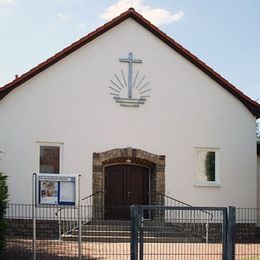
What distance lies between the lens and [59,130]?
20469 mm

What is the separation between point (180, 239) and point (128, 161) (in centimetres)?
702

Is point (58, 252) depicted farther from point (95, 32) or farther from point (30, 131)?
point (95, 32)

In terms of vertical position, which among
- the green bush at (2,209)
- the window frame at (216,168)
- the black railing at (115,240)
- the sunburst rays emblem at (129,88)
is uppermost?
the sunburst rays emblem at (129,88)

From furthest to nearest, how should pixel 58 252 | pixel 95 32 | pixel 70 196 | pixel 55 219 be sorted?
pixel 95 32 < pixel 55 219 < pixel 58 252 < pixel 70 196

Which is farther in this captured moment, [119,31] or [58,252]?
[119,31]

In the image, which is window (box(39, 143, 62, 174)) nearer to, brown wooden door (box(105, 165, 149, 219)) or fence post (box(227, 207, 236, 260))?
brown wooden door (box(105, 165, 149, 219))

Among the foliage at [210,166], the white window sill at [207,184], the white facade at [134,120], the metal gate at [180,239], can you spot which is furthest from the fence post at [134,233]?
the foliage at [210,166]

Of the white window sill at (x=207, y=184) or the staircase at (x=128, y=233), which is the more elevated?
the white window sill at (x=207, y=184)

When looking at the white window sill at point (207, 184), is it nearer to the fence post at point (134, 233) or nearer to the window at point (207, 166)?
the window at point (207, 166)

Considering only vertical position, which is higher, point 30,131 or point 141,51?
point 141,51

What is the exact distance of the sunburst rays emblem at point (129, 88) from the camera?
824 inches

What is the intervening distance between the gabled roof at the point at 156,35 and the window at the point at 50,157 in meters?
2.32

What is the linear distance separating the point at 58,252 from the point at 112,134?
697cm

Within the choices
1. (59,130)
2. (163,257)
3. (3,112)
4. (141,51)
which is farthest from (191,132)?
(163,257)
